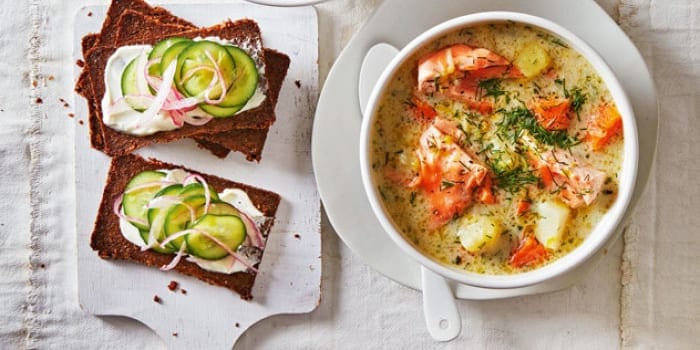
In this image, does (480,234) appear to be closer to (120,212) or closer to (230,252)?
(230,252)

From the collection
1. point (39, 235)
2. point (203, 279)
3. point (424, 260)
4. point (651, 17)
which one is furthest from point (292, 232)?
point (651, 17)

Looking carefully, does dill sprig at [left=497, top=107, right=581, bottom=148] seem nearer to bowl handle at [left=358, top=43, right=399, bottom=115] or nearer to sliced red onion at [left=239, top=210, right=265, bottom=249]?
bowl handle at [left=358, top=43, right=399, bottom=115]

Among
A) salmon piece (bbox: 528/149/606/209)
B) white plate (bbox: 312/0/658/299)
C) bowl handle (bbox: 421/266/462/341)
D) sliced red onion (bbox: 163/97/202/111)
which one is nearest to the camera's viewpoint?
salmon piece (bbox: 528/149/606/209)

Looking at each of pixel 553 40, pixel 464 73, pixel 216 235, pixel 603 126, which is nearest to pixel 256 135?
pixel 216 235

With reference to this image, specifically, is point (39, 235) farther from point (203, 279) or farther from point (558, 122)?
point (558, 122)

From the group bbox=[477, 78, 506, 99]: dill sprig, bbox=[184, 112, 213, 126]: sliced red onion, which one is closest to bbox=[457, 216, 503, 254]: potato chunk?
bbox=[477, 78, 506, 99]: dill sprig

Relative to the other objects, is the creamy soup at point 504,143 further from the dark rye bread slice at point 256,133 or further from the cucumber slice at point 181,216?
Result: the cucumber slice at point 181,216
